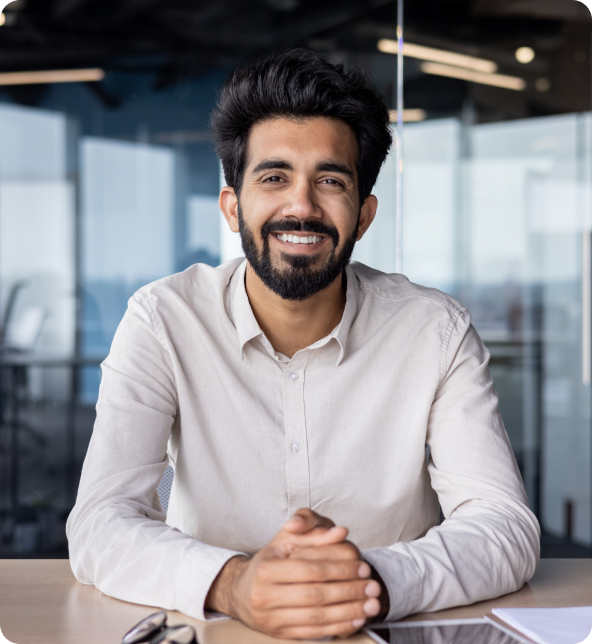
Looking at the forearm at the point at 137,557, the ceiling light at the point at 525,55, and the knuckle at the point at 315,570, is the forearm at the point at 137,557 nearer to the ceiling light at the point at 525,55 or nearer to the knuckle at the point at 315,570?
the knuckle at the point at 315,570

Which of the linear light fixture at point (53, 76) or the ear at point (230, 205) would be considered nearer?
the ear at point (230, 205)

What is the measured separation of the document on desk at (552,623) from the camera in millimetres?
930

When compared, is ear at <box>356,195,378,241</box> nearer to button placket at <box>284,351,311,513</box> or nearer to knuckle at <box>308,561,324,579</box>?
button placket at <box>284,351,311,513</box>

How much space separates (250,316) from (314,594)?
73 cm

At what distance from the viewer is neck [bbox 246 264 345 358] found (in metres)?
1.66

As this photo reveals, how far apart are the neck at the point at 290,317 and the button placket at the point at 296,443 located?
0.37 feet

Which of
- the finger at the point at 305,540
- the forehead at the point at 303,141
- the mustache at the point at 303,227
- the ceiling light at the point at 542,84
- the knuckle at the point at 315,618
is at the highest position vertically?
the ceiling light at the point at 542,84

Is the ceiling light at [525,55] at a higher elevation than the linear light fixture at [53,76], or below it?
higher

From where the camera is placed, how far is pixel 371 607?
97 cm

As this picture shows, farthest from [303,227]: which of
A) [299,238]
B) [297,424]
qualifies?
[297,424]

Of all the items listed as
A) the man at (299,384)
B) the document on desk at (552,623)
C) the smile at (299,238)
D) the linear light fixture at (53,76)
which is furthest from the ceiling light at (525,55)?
the document on desk at (552,623)

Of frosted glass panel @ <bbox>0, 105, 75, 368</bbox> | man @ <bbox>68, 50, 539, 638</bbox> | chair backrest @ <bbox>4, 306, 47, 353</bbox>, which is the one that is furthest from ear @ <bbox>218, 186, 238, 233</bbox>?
chair backrest @ <bbox>4, 306, 47, 353</bbox>

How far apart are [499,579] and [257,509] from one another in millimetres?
533

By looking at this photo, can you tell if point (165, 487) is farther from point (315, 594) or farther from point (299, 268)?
point (315, 594)
